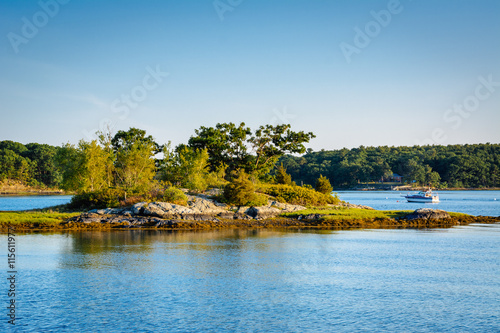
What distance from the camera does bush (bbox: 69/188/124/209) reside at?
50.0 m

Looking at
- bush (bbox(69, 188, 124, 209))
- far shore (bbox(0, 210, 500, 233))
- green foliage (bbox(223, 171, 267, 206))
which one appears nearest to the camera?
far shore (bbox(0, 210, 500, 233))

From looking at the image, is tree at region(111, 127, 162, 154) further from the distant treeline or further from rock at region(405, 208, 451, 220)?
the distant treeline

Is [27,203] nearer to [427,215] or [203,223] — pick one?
[203,223]

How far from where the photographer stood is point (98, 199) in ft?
167

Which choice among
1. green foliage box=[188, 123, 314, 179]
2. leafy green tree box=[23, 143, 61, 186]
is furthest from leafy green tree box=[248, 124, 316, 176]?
leafy green tree box=[23, 143, 61, 186]

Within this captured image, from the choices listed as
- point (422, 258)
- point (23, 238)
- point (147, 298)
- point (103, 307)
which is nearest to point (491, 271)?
point (422, 258)

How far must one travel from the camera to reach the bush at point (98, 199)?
164ft

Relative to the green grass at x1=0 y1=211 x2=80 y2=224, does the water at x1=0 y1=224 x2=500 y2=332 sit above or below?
below

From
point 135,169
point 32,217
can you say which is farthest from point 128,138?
point 32,217

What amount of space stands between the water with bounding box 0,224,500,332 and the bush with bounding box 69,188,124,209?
16041 millimetres

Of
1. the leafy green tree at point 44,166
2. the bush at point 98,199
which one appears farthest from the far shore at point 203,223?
the leafy green tree at point 44,166

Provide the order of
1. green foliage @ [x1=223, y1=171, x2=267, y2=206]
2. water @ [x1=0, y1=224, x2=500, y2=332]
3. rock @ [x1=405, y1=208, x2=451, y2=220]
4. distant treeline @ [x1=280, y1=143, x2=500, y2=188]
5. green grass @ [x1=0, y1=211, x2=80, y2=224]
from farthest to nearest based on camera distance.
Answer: distant treeline @ [x1=280, y1=143, x2=500, y2=188]
green foliage @ [x1=223, y1=171, x2=267, y2=206]
rock @ [x1=405, y1=208, x2=451, y2=220]
green grass @ [x1=0, y1=211, x2=80, y2=224]
water @ [x1=0, y1=224, x2=500, y2=332]

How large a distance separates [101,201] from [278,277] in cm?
3429

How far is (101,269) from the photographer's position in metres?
23.0
